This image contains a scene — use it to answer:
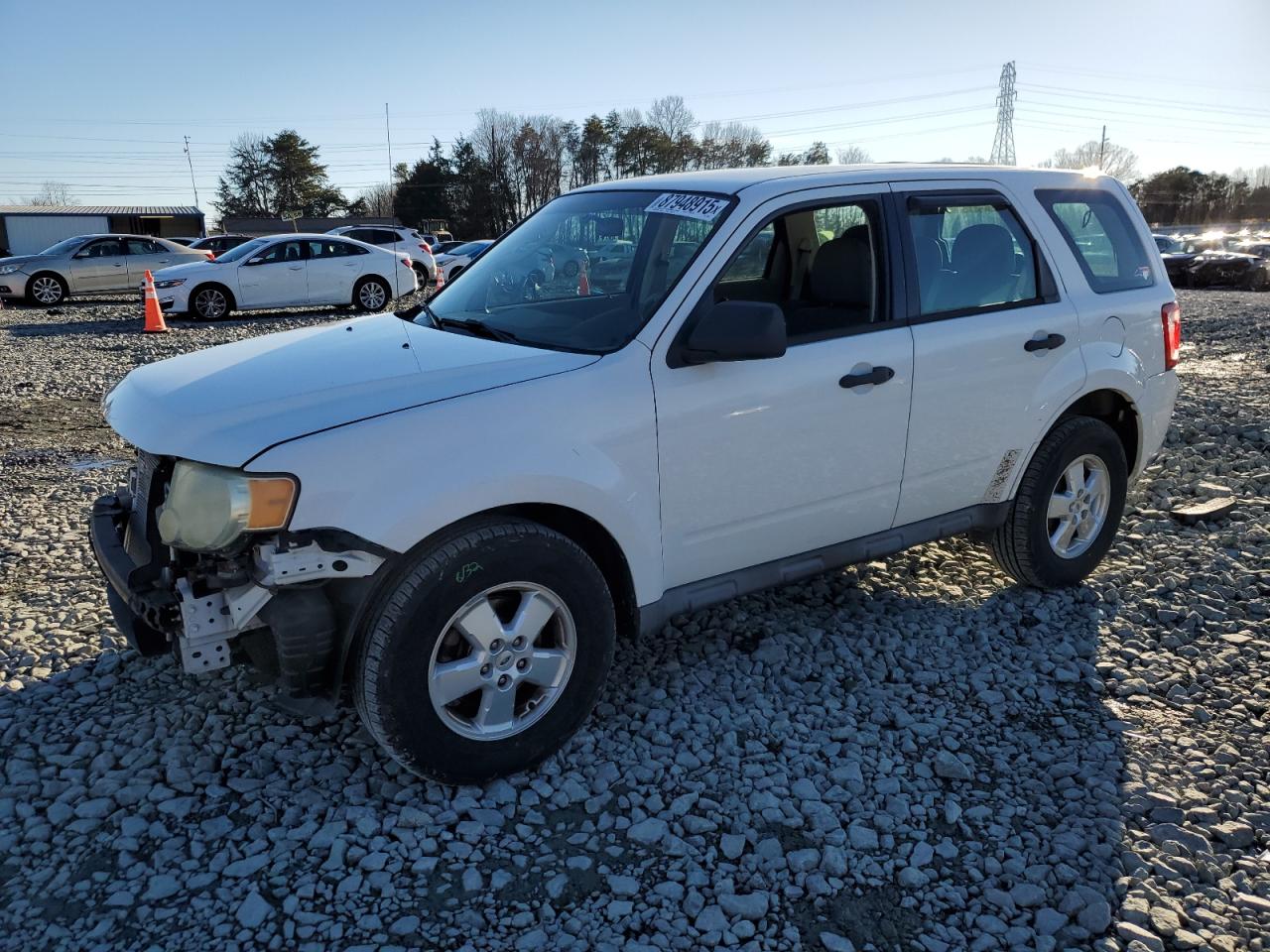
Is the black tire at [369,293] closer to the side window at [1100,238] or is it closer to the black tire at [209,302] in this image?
the black tire at [209,302]

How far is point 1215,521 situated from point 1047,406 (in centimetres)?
219

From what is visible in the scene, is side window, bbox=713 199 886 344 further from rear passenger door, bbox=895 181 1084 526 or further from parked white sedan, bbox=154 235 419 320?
parked white sedan, bbox=154 235 419 320

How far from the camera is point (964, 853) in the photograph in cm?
290

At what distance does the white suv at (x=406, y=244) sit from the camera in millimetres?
22656

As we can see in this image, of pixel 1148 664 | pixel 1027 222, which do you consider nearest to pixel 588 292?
pixel 1027 222

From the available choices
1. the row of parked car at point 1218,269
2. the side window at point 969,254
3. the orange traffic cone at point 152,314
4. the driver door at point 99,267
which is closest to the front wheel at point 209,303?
the orange traffic cone at point 152,314

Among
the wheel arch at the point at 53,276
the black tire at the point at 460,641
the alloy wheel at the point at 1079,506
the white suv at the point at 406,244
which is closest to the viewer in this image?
the black tire at the point at 460,641

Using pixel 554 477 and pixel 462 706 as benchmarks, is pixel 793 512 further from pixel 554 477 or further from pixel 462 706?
pixel 462 706

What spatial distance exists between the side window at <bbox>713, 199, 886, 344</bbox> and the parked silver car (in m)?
19.4

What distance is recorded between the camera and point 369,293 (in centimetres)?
1811

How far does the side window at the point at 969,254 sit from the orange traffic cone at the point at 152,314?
13.8 meters

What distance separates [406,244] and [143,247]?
5791mm

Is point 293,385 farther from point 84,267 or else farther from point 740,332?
point 84,267

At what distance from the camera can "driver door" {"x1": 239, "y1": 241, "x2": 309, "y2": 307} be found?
1705cm
